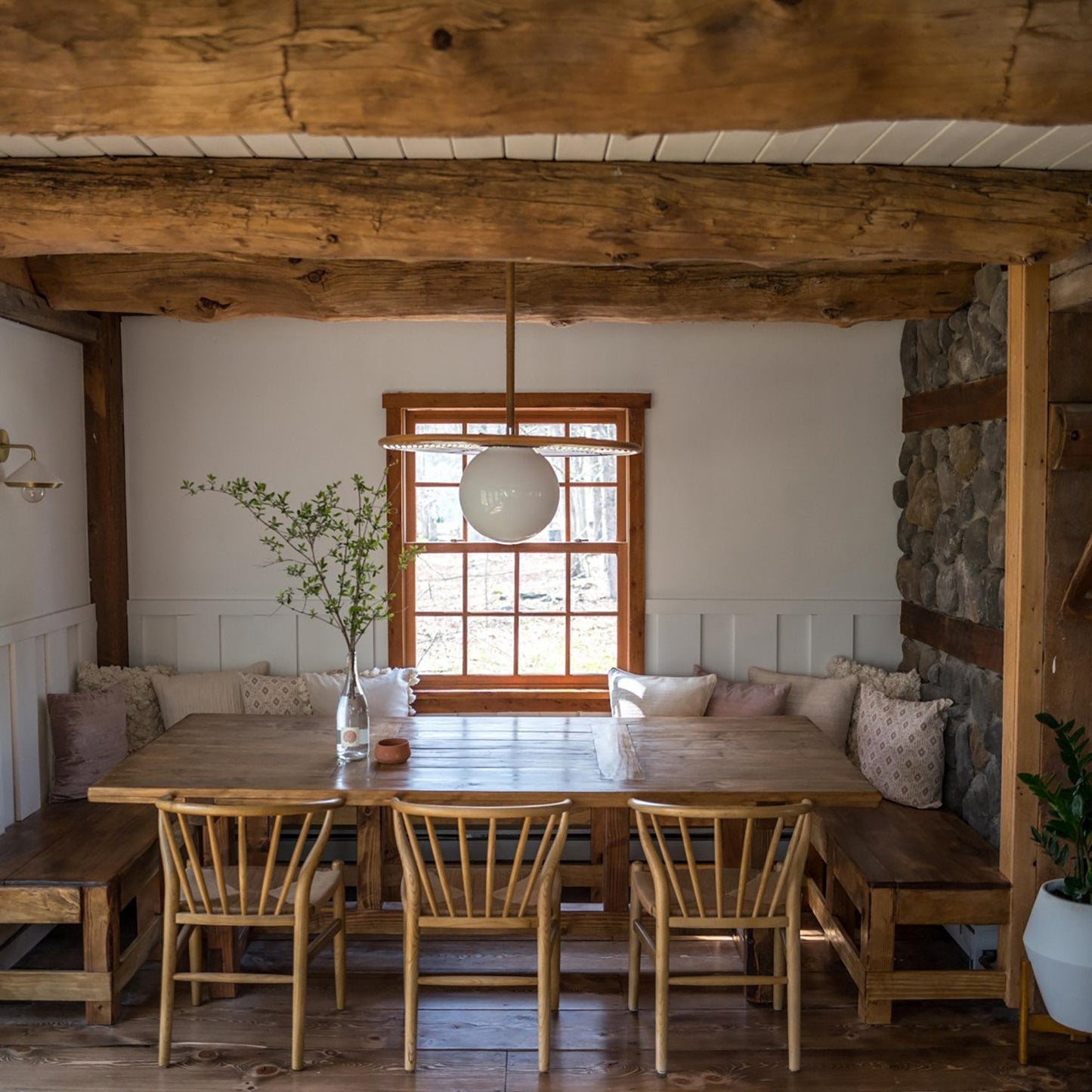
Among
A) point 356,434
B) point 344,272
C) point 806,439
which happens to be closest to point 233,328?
point 356,434

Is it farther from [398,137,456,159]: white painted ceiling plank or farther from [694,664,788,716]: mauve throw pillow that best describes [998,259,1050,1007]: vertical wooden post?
[398,137,456,159]: white painted ceiling plank

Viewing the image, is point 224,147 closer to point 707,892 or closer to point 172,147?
point 172,147

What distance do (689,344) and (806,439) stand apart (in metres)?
0.76

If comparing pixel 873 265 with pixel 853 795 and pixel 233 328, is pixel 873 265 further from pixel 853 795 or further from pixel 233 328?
pixel 233 328

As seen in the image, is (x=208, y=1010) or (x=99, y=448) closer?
(x=208, y=1010)

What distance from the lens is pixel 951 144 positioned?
2.91m

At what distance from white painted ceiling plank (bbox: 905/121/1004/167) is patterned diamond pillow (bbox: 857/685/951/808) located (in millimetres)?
2362

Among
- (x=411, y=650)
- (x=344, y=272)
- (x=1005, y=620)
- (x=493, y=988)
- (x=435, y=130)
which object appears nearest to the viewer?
(x=435, y=130)

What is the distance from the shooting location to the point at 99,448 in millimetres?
5043

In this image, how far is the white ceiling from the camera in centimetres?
283

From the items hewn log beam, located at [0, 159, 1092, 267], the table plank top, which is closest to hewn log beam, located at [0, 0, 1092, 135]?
hewn log beam, located at [0, 159, 1092, 267]

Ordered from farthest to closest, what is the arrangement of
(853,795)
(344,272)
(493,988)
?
1. (344,272)
2. (493,988)
3. (853,795)

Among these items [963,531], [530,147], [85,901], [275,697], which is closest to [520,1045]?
[85,901]

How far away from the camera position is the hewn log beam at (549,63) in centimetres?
211
